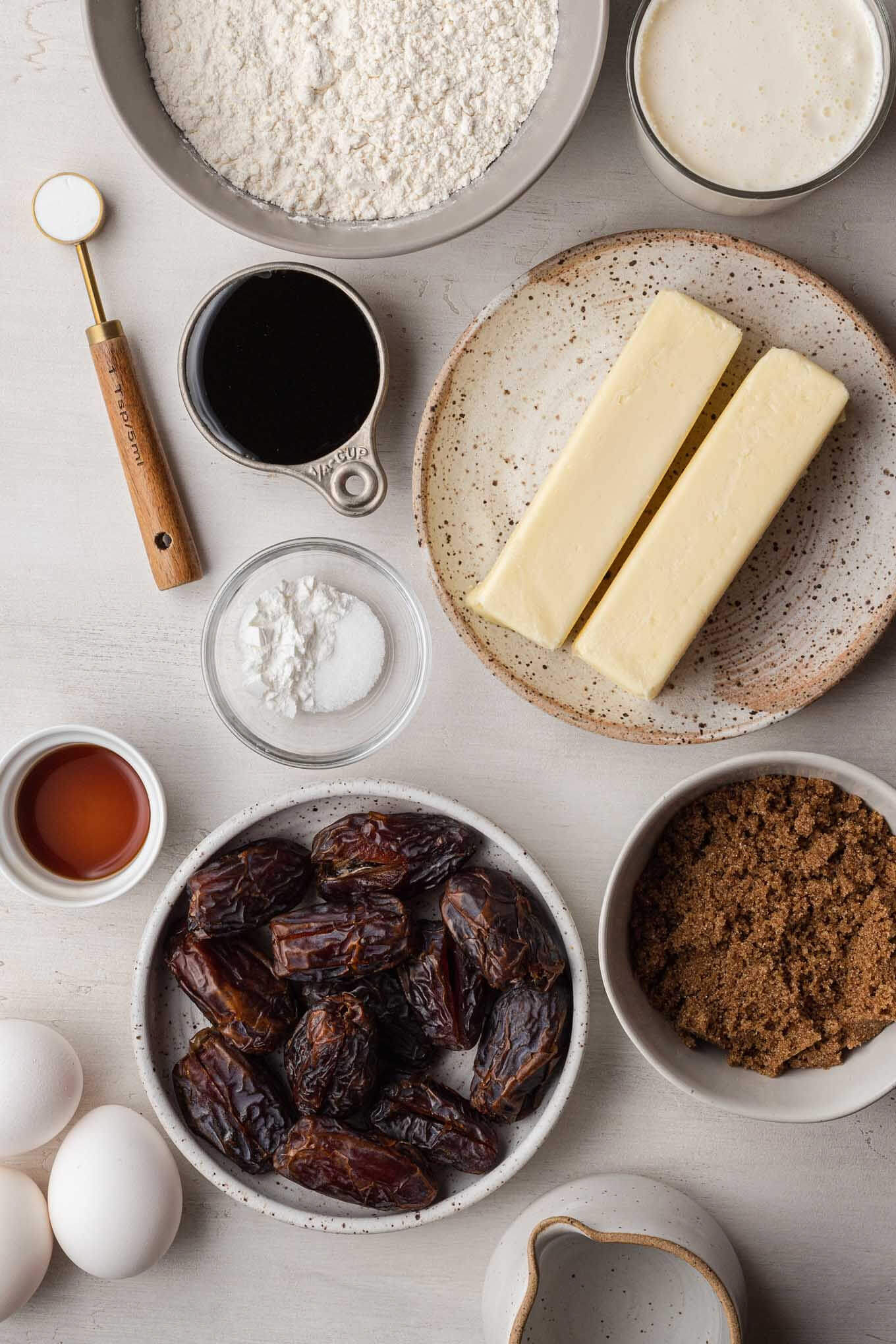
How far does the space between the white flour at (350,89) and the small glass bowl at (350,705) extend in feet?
1.26

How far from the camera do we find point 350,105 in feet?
3.31

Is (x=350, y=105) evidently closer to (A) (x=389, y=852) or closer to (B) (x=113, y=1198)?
(A) (x=389, y=852)

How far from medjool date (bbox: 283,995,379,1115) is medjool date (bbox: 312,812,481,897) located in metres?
0.13

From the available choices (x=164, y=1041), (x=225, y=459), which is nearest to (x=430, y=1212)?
(x=164, y=1041)

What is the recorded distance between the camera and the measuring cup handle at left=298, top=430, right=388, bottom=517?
3.47 feet

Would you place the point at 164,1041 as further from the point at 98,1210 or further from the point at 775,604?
the point at 775,604

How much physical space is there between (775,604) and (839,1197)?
0.74 meters

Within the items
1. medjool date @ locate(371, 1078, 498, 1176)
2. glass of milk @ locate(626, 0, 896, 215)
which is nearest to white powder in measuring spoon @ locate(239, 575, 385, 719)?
medjool date @ locate(371, 1078, 498, 1176)

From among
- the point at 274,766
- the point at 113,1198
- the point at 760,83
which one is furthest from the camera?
the point at 274,766

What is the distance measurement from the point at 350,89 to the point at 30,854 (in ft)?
3.00

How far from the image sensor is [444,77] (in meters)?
1.00

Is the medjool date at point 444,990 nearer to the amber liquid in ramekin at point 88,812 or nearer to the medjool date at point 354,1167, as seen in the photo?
the medjool date at point 354,1167

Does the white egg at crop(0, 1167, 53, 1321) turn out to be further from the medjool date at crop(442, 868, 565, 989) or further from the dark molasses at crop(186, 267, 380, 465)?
the dark molasses at crop(186, 267, 380, 465)

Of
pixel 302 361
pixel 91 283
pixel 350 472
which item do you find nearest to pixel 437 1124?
pixel 350 472
